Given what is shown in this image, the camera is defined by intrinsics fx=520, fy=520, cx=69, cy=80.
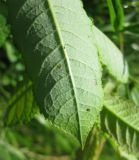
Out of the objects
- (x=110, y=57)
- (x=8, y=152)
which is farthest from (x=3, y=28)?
(x=8, y=152)

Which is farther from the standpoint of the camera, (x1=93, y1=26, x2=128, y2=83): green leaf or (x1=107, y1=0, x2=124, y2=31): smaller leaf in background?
(x1=107, y1=0, x2=124, y2=31): smaller leaf in background

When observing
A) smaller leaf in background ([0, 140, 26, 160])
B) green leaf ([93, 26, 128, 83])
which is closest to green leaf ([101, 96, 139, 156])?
green leaf ([93, 26, 128, 83])

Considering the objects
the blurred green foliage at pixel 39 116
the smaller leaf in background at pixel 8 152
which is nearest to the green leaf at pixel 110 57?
the blurred green foliage at pixel 39 116

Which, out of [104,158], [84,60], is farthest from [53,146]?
[84,60]

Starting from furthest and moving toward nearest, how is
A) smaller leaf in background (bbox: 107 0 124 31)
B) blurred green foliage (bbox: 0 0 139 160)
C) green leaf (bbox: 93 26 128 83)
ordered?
blurred green foliage (bbox: 0 0 139 160)
smaller leaf in background (bbox: 107 0 124 31)
green leaf (bbox: 93 26 128 83)

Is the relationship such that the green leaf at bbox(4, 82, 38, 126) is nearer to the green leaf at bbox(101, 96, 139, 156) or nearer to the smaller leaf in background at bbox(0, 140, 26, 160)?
the green leaf at bbox(101, 96, 139, 156)

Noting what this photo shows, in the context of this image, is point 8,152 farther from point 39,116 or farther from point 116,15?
point 116,15

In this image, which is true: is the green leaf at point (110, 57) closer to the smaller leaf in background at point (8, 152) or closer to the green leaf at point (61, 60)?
the green leaf at point (61, 60)
